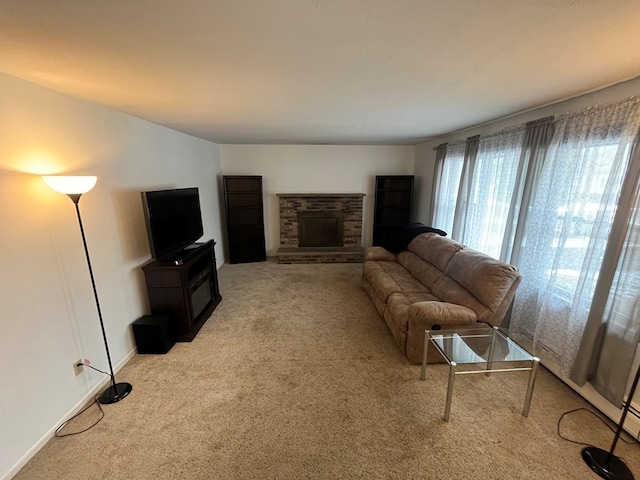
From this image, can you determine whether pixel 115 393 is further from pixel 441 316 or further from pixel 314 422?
pixel 441 316

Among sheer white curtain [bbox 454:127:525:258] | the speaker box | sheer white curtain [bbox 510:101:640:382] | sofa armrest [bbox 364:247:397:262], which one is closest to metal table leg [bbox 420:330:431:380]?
sheer white curtain [bbox 510:101:640:382]

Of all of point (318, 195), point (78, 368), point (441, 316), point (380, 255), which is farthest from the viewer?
point (318, 195)

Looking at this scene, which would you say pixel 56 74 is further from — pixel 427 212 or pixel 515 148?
pixel 427 212

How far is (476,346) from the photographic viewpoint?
214cm

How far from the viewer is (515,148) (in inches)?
109

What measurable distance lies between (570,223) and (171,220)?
146 inches

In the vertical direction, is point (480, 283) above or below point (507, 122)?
below

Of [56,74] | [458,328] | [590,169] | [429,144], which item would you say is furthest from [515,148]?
[56,74]

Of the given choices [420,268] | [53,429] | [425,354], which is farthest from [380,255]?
[53,429]

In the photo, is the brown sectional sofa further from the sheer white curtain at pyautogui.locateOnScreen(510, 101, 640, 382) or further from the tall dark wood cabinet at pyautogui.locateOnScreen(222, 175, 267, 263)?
the tall dark wood cabinet at pyautogui.locateOnScreen(222, 175, 267, 263)

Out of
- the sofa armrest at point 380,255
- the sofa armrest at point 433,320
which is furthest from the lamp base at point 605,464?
the sofa armrest at point 380,255

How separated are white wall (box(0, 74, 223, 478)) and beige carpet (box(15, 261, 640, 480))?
0.26 meters

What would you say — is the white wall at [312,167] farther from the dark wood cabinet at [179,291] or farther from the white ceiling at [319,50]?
the white ceiling at [319,50]

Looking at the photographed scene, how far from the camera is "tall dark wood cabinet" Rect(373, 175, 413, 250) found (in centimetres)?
537
